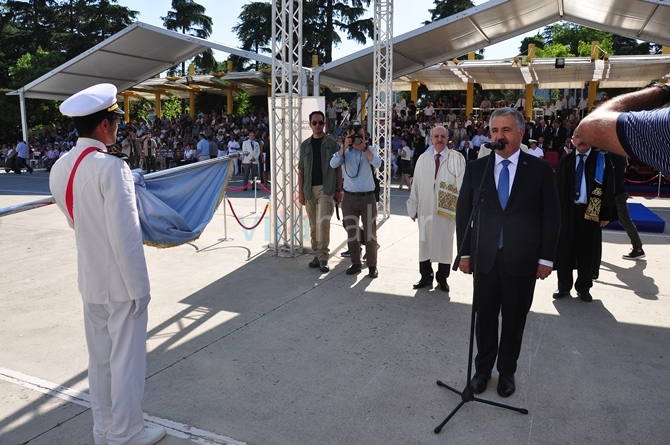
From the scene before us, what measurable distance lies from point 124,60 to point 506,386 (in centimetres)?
2153

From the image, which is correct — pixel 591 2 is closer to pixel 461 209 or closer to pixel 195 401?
pixel 461 209

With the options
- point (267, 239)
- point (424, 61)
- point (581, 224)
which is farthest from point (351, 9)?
point (581, 224)

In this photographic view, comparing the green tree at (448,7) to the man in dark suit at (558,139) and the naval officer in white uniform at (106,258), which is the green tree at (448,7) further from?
the naval officer in white uniform at (106,258)

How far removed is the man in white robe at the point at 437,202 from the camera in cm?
599

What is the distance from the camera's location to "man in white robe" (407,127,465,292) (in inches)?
236

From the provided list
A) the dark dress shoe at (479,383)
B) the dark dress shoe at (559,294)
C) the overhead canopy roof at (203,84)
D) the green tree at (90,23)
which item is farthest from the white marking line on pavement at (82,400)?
the green tree at (90,23)

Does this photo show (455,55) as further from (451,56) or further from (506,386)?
(506,386)

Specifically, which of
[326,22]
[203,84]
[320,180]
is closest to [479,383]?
[320,180]

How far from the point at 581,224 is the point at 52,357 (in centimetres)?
537

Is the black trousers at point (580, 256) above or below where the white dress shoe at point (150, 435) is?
above

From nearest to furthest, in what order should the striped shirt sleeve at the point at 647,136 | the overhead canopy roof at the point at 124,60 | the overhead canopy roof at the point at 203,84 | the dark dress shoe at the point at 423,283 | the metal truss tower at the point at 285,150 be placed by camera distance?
the striped shirt sleeve at the point at 647,136 → the dark dress shoe at the point at 423,283 → the metal truss tower at the point at 285,150 → the overhead canopy roof at the point at 124,60 → the overhead canopy roof at the point at 203,84

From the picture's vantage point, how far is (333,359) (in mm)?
4328

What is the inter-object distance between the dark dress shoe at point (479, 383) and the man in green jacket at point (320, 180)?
134 inches

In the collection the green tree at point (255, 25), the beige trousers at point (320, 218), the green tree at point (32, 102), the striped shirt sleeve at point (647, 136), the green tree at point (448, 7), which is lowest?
the beige trousers at point (320, 218)
